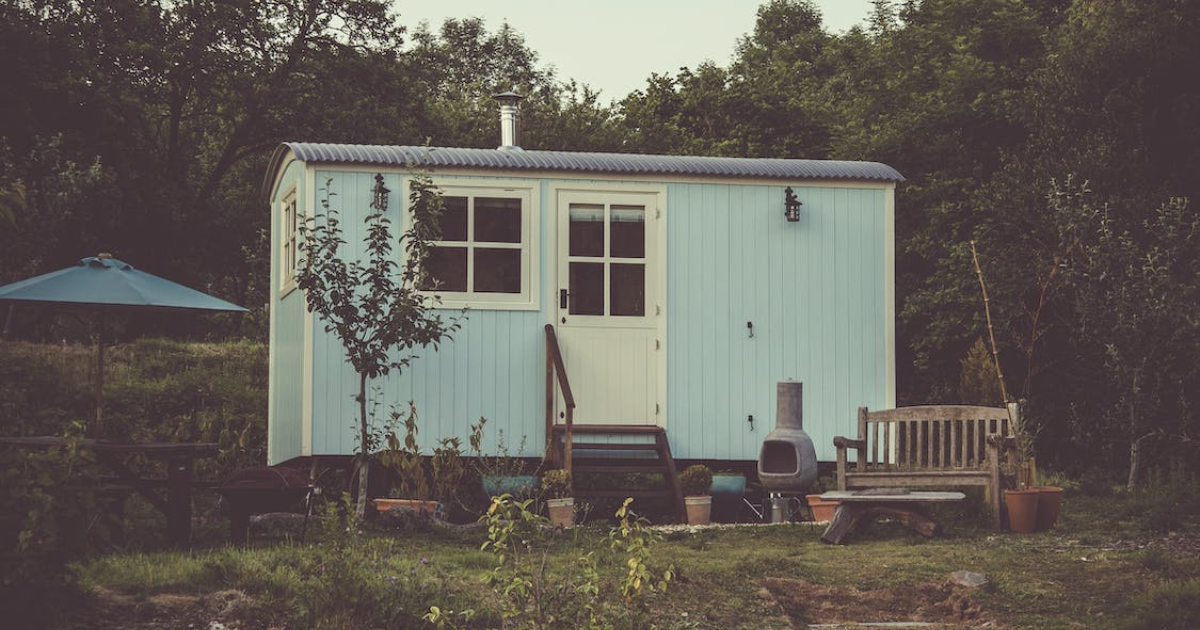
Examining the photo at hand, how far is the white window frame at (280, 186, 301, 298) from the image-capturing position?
12255 millimetres

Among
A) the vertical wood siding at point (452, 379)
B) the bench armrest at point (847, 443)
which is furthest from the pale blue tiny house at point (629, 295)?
the bench armrest at point (847, 443)

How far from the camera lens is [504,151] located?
12.3 meters

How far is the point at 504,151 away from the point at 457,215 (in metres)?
0.78

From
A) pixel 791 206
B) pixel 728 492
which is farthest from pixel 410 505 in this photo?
pixel 791 206

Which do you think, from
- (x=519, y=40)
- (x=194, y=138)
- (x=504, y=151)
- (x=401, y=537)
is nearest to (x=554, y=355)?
(x=504, y=151)

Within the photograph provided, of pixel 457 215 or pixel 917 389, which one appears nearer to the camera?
pixel 457 215

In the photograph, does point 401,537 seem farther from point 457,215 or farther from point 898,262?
point 898,262

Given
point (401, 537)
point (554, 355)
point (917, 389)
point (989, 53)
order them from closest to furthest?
point (401, 537), point (554, 355), point (917, 389), point (989, 53)

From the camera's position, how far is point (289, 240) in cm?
1274

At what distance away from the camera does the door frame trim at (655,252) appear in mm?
11953

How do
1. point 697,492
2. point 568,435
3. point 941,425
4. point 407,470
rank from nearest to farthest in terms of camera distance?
point 407,470 < point 941,425 < point 568,435 < point 697,492

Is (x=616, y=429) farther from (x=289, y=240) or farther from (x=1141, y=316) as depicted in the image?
(x=1141, y=316)

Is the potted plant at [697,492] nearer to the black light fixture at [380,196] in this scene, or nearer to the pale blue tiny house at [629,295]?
the pale blue tiny house at [629,295]

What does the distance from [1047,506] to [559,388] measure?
12.6 ft
